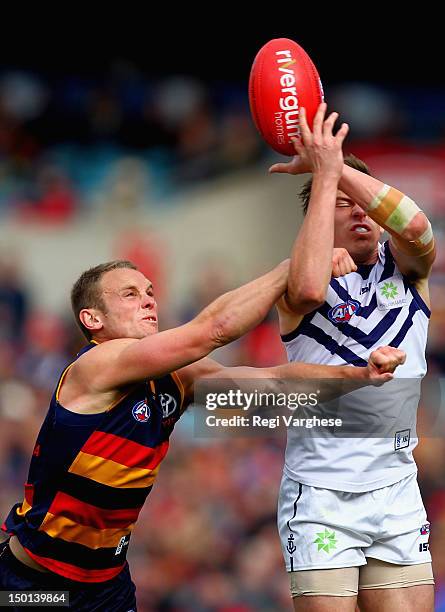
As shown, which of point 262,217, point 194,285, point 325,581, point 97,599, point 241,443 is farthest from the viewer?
point 262,217

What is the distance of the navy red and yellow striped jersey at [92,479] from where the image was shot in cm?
453

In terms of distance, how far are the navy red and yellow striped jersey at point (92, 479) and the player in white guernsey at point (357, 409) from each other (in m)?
0.65

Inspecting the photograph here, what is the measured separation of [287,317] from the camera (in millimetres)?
4633

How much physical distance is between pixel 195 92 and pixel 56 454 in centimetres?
949

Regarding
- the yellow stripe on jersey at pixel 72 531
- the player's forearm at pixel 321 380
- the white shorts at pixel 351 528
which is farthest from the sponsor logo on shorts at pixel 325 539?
the yellow stripe on jersey at pixel 72 531

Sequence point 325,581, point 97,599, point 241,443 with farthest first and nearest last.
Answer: point 241,443
point 97,599
point 325,581

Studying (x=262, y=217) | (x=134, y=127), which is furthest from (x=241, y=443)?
(x=134, y=127)

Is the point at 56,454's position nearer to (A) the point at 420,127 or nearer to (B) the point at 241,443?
(B) the point at 241,443

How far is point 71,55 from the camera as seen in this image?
13391 millimetres

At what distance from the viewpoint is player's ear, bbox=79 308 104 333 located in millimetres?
4805

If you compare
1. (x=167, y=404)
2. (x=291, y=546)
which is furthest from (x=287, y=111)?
(x=291, y=546)

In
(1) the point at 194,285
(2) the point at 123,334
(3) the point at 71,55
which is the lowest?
(2) the point at 123,334

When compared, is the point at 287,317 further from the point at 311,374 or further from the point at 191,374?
the point at 191,374

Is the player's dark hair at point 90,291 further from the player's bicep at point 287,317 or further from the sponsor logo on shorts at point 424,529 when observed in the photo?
the sponsor logo on shorts at point 424,529
